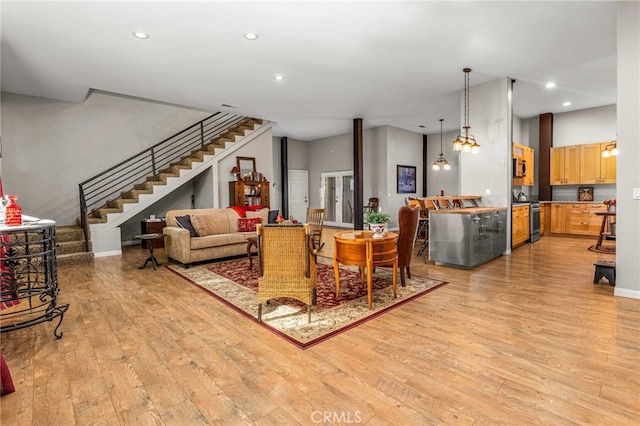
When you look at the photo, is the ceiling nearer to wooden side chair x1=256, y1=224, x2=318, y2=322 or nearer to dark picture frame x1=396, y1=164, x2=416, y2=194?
wooden side chair x1=256, y1=224, x2=318, y2=322

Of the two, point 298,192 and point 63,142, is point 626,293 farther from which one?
point 63,142

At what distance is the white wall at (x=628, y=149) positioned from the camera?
10.9ft

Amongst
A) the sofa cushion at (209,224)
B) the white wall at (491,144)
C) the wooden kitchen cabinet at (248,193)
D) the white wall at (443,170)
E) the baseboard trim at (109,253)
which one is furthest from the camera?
the white wall at (443,170)

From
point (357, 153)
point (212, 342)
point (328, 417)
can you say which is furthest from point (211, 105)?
point (328, 417)

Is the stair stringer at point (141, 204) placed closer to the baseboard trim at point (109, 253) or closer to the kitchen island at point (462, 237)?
the baseboard trim at point (109, 253)

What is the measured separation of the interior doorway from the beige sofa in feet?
16.4

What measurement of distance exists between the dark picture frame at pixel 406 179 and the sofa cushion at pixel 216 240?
6.01 metres

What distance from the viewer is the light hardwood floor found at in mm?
1709

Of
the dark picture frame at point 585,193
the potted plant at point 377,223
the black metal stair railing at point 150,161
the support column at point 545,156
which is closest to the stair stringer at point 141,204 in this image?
the black metal stair railing at point 150,161

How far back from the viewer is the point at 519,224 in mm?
6355

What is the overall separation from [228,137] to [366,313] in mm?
6517

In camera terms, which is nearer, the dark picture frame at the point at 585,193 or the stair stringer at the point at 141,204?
the stair stringer at the point at 141,204

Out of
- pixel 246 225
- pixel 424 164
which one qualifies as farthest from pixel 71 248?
pixel 424 164

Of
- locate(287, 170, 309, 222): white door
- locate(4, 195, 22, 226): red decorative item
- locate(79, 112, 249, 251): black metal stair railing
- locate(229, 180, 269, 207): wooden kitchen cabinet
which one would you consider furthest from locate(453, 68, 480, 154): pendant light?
locate(287, 170, 309, 222): white door
